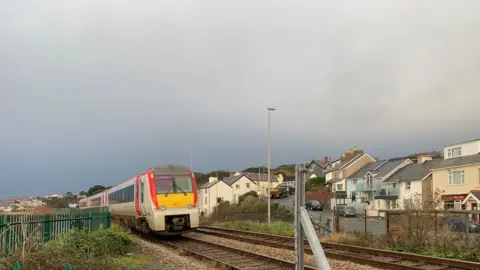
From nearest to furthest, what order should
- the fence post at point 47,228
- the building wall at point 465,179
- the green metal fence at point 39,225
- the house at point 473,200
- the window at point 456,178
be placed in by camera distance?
the green metal fence at point 39,225
the fence post at point 47,228
the house at point 473,200
the building wall at point 465,179
the window at point 456,178

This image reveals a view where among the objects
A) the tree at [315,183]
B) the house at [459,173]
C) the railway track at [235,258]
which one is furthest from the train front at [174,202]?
the tree at [315,183]

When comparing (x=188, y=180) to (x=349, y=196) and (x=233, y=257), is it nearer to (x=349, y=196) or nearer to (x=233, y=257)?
(x=233, y=257)

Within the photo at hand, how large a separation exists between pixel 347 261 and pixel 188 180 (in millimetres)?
8558

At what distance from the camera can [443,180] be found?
4800 cm

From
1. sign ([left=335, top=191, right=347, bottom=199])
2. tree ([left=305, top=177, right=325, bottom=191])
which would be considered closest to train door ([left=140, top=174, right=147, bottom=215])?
sign ([left=335, top=191, right=347, bottom=199])

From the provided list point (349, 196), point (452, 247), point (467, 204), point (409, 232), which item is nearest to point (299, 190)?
point (452, 247)

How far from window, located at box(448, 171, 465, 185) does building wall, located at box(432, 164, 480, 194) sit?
1.02 feet

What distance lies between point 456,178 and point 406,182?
10.7 m

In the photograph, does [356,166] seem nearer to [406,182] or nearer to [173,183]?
[406,182]

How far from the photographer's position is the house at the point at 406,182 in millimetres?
53000

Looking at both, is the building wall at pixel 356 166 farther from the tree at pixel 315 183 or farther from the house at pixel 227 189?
the house at pixel 227 189

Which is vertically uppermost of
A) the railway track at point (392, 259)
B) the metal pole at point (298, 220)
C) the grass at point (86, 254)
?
the metal pole at point (298, 220)

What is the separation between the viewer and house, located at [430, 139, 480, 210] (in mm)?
43062

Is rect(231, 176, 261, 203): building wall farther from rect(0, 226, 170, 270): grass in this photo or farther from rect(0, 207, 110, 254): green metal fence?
rect(0, 226, 170, 270): grass
